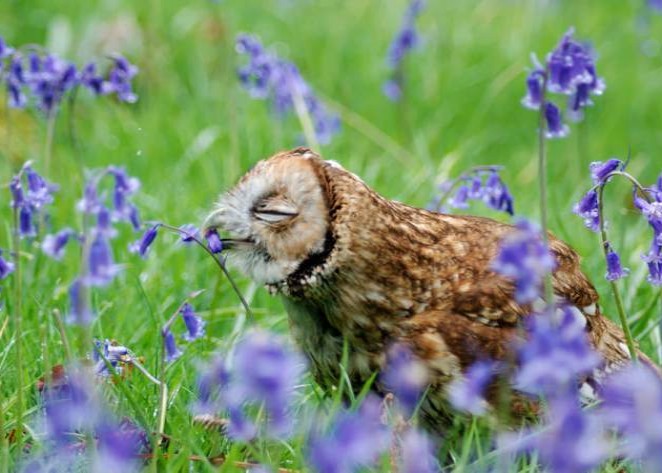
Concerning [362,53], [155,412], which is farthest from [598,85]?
[362,53]

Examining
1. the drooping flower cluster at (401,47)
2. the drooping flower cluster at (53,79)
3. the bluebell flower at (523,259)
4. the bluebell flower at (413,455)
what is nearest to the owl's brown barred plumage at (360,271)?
the bluebell flower at (413,455)

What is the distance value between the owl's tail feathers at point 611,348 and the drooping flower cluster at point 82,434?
113 cm

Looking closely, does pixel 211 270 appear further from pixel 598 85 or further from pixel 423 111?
pixel 423 111

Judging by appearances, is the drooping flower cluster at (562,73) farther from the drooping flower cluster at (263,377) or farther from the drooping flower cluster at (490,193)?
the drooping flower cluster at (263,377)

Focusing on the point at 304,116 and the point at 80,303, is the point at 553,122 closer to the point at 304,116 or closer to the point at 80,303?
the point at 80,303

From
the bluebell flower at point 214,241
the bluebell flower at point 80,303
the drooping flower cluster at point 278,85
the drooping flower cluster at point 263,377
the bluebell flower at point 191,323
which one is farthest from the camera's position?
the drooping flower cluster at point 278,85

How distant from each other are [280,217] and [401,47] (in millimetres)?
3019

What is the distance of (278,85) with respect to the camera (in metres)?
5.07

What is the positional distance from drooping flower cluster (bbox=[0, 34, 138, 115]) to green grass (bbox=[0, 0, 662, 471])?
A: 0.32 m

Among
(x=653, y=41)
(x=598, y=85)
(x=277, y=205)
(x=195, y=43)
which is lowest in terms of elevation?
(x=277, y=205)

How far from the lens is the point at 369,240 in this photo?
9.29 feet

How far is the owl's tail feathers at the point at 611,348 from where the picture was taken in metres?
3.15

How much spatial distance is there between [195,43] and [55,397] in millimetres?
4139

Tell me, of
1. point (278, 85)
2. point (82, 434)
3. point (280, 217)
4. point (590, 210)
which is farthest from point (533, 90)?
point (278, 85)
